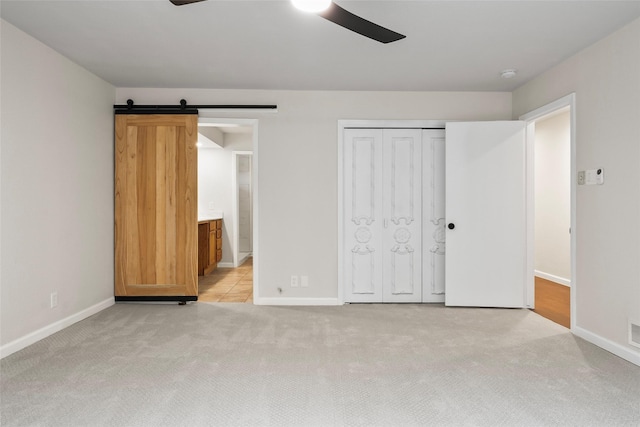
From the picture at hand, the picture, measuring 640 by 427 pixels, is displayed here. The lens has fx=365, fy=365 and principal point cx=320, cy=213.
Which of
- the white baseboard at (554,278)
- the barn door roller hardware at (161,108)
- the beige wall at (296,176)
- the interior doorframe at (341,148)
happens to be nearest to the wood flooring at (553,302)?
the white baseboard at (554,278)

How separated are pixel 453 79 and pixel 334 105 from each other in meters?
1.27

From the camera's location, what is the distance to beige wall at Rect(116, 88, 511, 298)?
13.5 ft

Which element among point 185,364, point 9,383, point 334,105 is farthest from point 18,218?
point 334,105

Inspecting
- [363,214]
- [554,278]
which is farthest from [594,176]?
[554,278]

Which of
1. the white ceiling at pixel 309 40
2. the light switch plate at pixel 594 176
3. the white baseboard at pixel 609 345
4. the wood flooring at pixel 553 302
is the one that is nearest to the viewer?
the white ceiling at pixel 309 40

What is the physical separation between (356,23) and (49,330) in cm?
338

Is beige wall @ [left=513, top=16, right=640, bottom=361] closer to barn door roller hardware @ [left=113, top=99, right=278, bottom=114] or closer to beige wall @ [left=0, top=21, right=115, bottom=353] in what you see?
barn door roller hardware @ [left=113, top=99, right=278, bottom=114]

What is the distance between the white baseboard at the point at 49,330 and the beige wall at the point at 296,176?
1.68m

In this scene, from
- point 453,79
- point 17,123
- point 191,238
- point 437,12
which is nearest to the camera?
point 437,12

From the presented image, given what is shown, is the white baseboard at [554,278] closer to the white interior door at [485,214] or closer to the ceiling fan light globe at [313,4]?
the white interior door at [485,214]

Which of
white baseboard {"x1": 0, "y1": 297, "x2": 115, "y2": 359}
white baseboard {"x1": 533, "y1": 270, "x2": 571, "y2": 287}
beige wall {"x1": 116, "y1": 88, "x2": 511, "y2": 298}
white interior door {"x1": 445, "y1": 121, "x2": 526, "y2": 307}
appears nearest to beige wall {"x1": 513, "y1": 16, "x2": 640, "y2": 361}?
white interior door {"x1": 445, "y1": 121, "x2": 526, "y2": 307}

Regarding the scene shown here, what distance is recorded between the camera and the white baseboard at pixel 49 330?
2672mm

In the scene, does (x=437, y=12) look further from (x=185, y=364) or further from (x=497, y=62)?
(x=185, y=364)

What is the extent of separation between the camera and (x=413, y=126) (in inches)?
164
